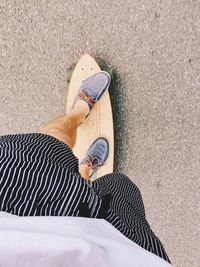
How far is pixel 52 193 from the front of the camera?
99 centimetres

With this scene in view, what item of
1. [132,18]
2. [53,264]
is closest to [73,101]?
[132,18]

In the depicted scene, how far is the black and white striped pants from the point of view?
3.15 feet

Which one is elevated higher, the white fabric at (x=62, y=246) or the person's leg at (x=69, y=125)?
the white fabric at (x=62, y=246)

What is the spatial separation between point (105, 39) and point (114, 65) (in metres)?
0.10

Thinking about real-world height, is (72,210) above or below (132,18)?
below

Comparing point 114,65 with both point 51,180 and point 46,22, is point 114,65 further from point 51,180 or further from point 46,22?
point 51,180

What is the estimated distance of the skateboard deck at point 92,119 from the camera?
168cm

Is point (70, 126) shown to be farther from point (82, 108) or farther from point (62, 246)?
point (62, 246)

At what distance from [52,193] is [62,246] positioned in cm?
27

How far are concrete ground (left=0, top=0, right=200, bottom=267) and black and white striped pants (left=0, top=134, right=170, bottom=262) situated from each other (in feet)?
1.58

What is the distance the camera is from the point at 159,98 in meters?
1.57

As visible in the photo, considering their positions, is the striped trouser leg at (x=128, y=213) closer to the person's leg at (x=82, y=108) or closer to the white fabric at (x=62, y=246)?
the white fabric at (x=62, y=246)

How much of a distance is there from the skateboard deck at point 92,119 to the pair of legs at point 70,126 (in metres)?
0.05

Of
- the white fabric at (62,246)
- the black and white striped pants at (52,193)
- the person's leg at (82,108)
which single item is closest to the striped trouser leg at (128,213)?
the black and white striped pants at (52,193)
